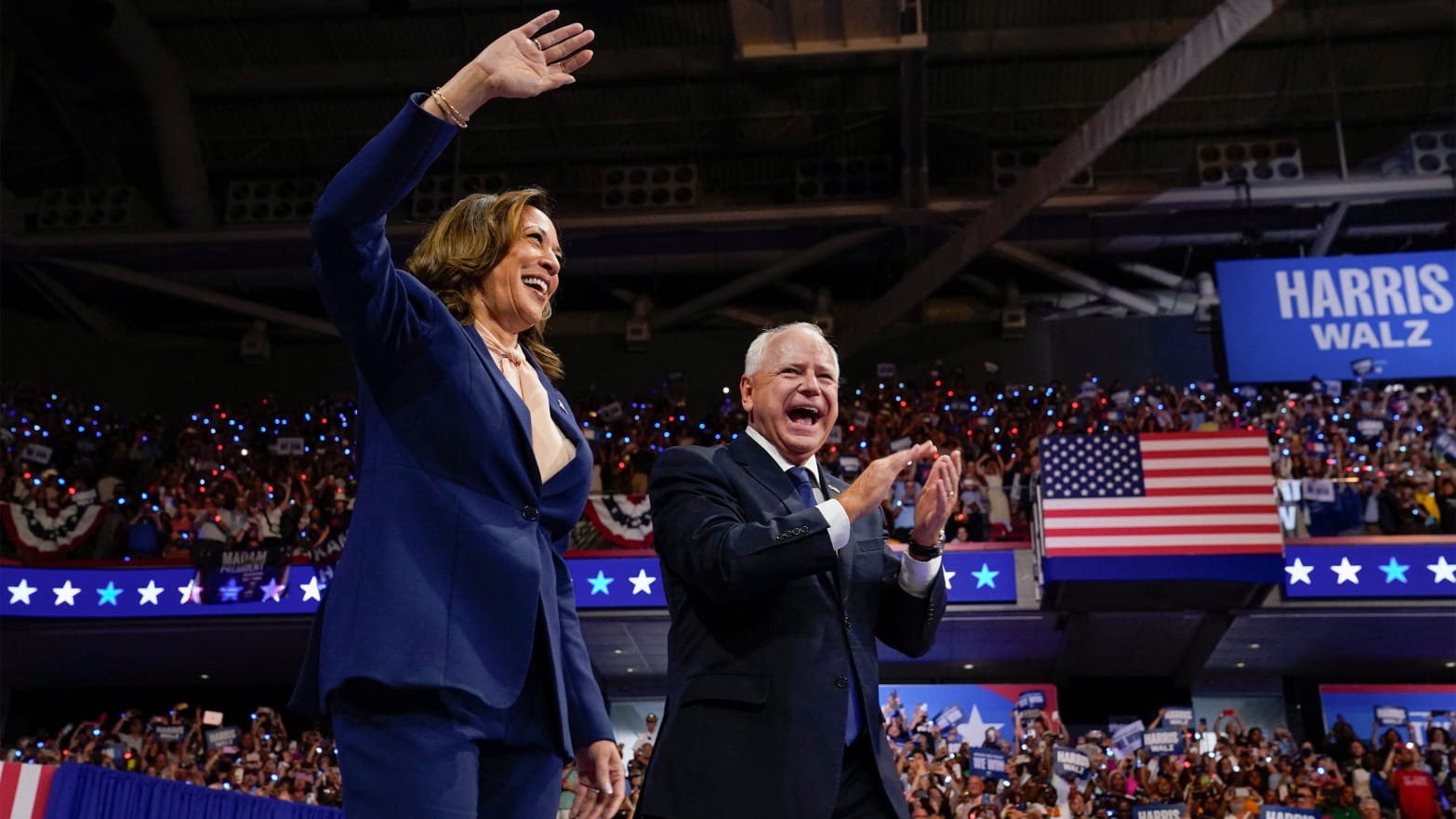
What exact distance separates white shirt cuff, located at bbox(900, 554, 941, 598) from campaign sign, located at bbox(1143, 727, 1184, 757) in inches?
375

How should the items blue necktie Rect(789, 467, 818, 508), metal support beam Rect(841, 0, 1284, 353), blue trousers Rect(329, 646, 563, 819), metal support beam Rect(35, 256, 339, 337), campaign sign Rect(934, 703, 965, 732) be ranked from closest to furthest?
blue trousers Rect(329, 646, 563, 819) → blue necktie Rect(789, 467, 818, 508) → metal support beam Rect(841, 0, 1284, 353) → campaign sign Rect(934, 703, 965, 732) → metal support beam Rect(35, 256, 339, 337)

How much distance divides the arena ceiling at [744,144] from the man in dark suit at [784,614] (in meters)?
12.5

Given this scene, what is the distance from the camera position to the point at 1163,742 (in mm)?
11289

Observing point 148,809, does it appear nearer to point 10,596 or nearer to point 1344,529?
point 10,596

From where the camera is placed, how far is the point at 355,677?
1743mm

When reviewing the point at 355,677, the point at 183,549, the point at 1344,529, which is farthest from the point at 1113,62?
the point at 355,677

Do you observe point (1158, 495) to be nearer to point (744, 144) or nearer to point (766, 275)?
point (766, 275)

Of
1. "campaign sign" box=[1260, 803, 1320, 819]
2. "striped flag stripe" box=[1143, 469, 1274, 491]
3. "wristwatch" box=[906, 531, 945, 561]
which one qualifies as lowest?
"campaign sign" box=[1260, 803, 1320, 819]

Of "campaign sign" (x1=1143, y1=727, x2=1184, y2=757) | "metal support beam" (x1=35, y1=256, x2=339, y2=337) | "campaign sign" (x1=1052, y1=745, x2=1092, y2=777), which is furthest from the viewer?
"metal support beam" (x1=35, y1=256, x2=339, y2=337)

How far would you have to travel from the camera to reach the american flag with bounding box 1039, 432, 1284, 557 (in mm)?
11391

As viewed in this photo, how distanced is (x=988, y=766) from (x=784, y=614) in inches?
351

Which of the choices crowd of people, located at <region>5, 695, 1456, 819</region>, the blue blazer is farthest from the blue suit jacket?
crowd of people, located at <region>5, 695, 1456, 819</region>

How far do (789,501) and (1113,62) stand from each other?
15366 millimetres

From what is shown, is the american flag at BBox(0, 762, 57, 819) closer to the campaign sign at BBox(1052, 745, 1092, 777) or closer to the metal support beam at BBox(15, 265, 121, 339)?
the campaign sign at BBox(1052, 745, 1092, 777)
